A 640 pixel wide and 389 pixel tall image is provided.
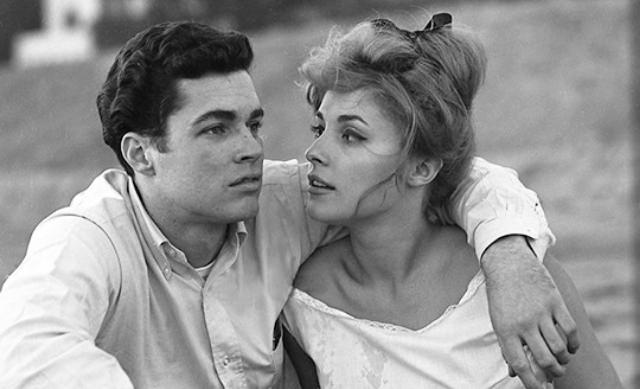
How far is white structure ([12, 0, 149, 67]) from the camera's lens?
721 cm

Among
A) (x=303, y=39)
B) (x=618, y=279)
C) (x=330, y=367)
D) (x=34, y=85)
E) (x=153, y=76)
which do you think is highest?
(x=153, y=76)

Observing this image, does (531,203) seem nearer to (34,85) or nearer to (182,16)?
(182,16)

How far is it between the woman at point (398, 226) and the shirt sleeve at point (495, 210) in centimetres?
5

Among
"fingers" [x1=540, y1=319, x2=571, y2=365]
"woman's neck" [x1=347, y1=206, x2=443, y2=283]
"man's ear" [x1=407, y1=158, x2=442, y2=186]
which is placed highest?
"man's ear" [x1=407, y1=158, x2=442, y2=186]

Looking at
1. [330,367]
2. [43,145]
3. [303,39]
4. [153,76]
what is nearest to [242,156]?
[153,76]

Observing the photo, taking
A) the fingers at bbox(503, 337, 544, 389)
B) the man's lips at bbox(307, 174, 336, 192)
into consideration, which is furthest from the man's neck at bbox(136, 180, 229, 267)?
the fingers at bbox(503, 337, 544, 389)

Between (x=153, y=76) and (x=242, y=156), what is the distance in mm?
251

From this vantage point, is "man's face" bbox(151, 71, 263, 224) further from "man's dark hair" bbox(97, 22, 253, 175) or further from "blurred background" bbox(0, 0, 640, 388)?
"blurred background" bbox(0, 0, 640, 388)

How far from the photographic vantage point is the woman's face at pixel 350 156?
2.20 metres

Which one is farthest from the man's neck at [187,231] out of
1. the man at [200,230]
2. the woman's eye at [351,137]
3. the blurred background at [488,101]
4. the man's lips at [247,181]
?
the blurred background at [488,101]

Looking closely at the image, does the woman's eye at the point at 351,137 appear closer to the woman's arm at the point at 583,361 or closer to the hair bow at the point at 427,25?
the hair bow at the point at 427,25

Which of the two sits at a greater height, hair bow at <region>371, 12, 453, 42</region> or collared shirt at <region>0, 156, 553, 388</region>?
hair bow at <region>371, 12, 453, 42</region>

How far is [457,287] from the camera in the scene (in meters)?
2.28

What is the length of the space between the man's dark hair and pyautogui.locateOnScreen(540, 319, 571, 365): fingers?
83cm
